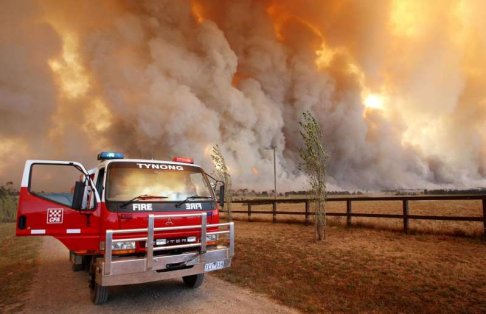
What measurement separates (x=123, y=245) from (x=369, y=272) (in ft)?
18.5

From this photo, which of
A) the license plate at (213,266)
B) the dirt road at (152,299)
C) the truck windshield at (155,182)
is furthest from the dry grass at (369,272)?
the truck windshield at (155,182)

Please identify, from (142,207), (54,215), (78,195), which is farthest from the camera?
(142,207)

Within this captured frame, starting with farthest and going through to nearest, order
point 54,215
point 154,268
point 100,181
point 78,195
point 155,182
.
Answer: point 155,182 → point 100,181 → point 54,215 → point 78,195 → point 154,268

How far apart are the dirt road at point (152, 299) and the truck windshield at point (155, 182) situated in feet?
6.18

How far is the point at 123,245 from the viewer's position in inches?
217

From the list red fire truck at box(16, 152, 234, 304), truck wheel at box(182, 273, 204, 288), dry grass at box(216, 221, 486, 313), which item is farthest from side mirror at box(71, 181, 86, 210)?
dry grass at box(216, 221, 486, 313)

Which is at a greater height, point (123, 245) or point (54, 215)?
point (54, 215)

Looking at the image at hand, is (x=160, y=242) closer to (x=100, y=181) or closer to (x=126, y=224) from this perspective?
(x=126, y=224)

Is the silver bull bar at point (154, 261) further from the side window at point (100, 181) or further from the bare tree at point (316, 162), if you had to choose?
the bare tree at point (316, 162)

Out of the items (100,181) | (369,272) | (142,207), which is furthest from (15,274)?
(369,272)

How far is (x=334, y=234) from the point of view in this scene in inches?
522

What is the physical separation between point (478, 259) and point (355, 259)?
300cm

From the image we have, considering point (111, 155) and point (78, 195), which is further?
point (111, 155)

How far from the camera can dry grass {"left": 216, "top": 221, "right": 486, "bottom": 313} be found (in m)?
5.83
